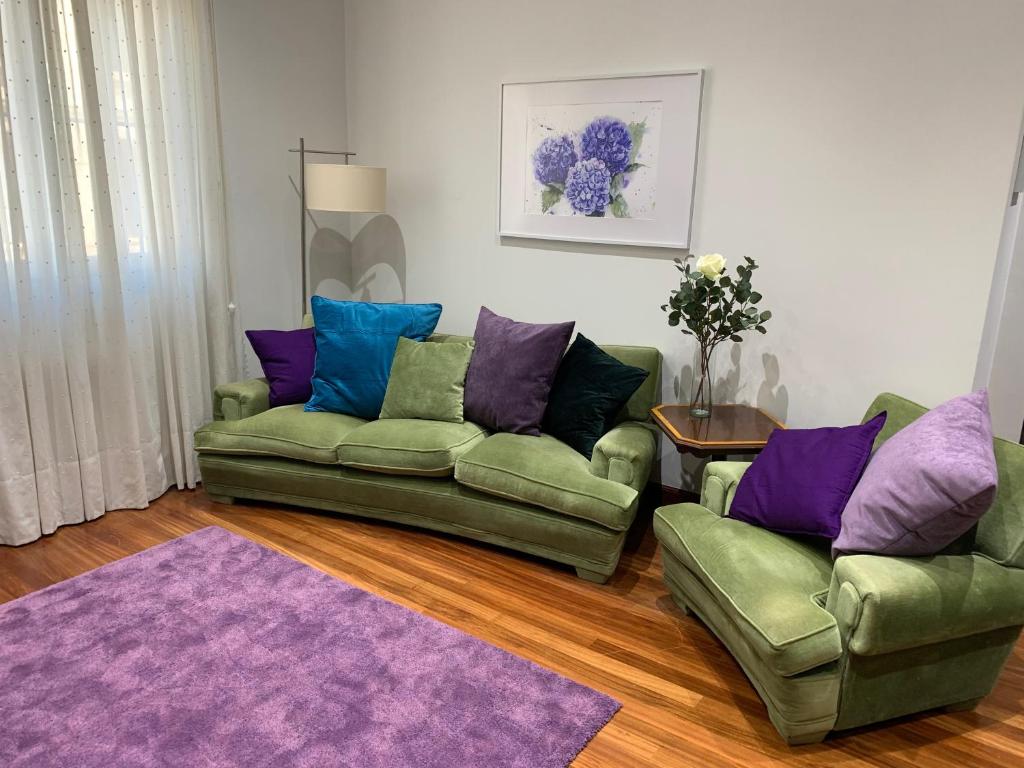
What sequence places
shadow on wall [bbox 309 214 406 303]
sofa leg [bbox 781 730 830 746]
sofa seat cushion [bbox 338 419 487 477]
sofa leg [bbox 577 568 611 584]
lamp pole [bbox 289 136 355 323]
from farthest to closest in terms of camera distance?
shadow on wall [bbox 309 214 406 303], lamp pole [bbox 289 136 355 323], sofa seat cushion [bbox 338 419 487 477], sofa leg [bbox 577 568 611 584], sofa leg [bbox 781 730 830 746]

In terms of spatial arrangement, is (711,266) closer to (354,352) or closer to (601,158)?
(601,158)

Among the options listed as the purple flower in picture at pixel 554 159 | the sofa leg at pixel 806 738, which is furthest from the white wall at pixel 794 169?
the sofa leg at pixel 806 738

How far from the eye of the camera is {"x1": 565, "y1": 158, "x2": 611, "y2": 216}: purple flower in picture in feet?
12.2

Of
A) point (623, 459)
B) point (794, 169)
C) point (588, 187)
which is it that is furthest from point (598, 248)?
point (623, 459)

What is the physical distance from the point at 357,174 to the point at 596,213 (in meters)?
1.31

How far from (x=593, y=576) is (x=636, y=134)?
2104 millimetres

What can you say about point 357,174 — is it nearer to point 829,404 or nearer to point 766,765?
point 829,404

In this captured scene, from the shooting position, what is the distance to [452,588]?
300cm

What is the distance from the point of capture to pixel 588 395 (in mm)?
3375

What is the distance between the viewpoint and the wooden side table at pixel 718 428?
9.66 feet

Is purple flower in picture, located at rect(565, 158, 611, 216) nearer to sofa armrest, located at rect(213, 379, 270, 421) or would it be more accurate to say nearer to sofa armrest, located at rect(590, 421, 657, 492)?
sofa armrest, located at rect(590, 421, 657, 492)

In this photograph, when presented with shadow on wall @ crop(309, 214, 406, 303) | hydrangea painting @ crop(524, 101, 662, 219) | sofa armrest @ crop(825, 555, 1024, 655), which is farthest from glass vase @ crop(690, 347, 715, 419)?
shadow on wall @ crop(309, 214, 406, 303)

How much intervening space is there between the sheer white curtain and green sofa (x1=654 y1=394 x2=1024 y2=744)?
9.23 feet

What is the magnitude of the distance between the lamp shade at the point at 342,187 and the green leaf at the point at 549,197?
928mm
